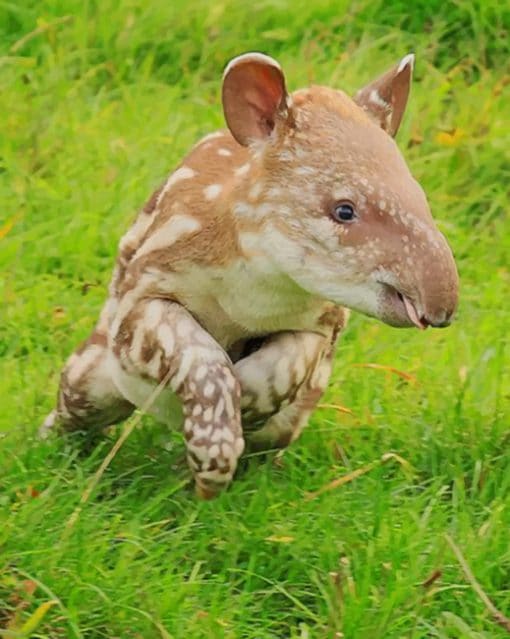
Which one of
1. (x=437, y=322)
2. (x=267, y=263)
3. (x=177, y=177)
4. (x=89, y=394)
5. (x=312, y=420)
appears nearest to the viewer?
(x=437, y=322)

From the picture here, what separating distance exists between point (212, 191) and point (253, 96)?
0.27 metres

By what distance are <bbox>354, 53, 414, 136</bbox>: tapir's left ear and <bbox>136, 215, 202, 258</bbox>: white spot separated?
492mm

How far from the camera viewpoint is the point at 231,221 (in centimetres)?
467

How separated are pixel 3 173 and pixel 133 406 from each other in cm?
188

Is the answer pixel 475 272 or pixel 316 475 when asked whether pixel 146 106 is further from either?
pixel 316 475

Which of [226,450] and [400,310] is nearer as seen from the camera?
[400,310]

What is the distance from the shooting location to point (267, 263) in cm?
459

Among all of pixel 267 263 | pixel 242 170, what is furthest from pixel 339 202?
pixel 242 170

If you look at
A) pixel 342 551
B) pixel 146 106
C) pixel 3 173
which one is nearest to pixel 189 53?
pixel 146 106

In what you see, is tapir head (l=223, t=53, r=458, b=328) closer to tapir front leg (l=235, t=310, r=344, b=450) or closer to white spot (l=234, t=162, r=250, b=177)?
white spot (l=234, t=162, r=250, b=177)

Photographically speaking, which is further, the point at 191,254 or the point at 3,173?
the point at 3,173

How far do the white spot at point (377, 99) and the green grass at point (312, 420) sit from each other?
96 cm

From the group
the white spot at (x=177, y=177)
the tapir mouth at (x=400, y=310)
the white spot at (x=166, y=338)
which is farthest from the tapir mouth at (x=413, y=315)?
the white spot at (x=177, y=177)

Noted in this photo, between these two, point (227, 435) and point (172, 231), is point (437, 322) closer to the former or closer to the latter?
point (227, 435)
